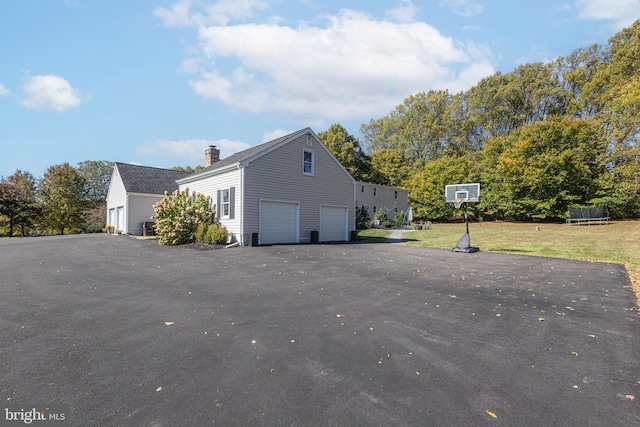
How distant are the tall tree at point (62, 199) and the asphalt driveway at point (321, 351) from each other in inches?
1190

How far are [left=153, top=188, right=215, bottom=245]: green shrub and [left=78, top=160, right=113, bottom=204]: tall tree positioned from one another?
4152 cm

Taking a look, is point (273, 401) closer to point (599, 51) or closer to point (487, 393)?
point (487, 393)

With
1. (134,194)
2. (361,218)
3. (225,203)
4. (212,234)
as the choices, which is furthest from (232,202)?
(361,218)

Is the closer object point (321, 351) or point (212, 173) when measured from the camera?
point (321, 351)

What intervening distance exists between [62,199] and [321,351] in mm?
37806

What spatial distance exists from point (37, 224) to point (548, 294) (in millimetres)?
40964

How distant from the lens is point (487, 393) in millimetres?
2592

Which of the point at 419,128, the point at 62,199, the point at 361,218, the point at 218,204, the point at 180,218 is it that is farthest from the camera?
the point at 419,128

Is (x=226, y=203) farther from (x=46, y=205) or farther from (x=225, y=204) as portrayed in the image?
(x=46, y=205)

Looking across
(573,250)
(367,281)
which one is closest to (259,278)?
(367,281)

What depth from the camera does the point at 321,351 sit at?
3.36 metres

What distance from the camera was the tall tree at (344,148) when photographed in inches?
1533

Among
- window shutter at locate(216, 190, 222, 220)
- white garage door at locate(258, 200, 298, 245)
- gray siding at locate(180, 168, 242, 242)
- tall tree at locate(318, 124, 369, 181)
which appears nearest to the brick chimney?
gray siding at locate(180, 168, 242, 242)

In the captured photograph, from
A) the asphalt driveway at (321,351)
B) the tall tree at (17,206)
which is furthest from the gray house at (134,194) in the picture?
the asphalt driveway at (321,351)
